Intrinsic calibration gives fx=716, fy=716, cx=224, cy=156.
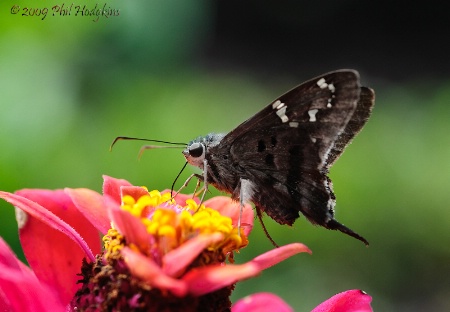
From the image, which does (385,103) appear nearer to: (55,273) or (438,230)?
(438,230)

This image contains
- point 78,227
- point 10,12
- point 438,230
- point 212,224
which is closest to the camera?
point 212,224

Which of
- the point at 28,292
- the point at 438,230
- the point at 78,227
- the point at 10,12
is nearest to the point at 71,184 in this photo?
the point at 10,12

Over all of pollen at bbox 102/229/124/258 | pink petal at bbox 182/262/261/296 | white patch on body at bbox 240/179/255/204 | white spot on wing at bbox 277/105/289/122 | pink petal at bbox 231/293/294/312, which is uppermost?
white spot on wing at bbox 277/105/289/122

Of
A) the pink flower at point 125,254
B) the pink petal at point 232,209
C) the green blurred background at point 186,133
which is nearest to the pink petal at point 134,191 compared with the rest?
the pink flower at point 125,254

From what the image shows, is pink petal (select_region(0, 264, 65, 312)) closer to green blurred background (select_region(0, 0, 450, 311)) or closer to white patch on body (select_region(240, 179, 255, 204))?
white patch on body (select_region(240, 179, 255, 204))

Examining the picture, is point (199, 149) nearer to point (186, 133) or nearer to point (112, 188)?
point (112, 188)

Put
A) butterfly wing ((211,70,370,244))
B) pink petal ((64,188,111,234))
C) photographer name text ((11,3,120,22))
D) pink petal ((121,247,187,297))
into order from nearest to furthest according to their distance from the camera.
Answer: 1. pink petal ((121,247,187,297))
2. pink petal ((64,188,111,234))
3. butterfly wing ((211,70,370,244))
4. photographer name text ((11,3,120,22))

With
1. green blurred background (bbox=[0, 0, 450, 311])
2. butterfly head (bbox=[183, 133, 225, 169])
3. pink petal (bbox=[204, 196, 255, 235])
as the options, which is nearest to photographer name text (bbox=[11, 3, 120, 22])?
green blurred background (bbox=[0, 0, 450, 311])
